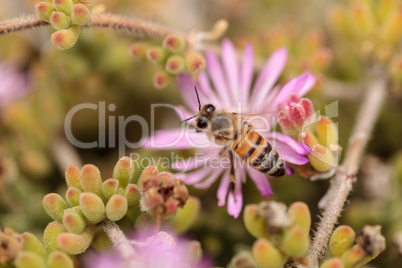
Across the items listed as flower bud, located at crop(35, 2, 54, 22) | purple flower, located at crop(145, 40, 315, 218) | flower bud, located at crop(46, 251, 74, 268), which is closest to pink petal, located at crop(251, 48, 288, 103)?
purple flower, located at crop(145, 40, 315, 218)

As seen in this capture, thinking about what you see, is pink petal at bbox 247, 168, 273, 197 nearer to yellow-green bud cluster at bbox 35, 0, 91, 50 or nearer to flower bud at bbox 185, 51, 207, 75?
flower bud at bbox 185, 51, 207, 75

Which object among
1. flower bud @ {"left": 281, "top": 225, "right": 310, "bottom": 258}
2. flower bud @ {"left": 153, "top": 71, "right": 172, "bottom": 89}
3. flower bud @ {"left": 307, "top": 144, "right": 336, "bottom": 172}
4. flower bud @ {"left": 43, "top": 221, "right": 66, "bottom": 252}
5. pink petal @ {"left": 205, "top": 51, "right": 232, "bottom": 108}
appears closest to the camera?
flower bud @ {"left": 281, "top": 225, "right": 310, "bottom": 258}

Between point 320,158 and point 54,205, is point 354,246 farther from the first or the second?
point 54,205

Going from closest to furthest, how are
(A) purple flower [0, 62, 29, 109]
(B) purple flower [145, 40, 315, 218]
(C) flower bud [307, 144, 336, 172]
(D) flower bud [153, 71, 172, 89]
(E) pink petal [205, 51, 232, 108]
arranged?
(C) flower bud [307, 144, 336, 172], (B) purple flower [145, 40, 315, 218], (D) flower bud [153, 71, 172, 89], (E) pink petal [205, 51, 232, 108], (A) purple flower [0, 62, 29, 109]

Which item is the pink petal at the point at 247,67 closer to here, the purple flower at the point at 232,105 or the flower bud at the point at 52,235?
the purple flower at the point at 232,105

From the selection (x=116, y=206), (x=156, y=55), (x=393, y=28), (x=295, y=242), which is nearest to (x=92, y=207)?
(x=116, y=206)

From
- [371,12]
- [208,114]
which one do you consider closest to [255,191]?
[208,114]
